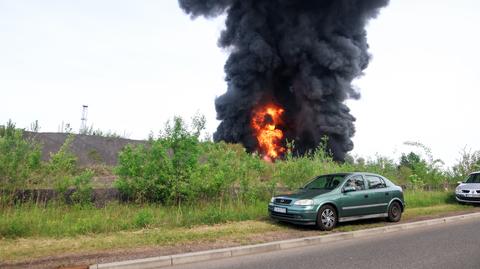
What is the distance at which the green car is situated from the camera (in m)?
9.48

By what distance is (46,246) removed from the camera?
23.6 ft

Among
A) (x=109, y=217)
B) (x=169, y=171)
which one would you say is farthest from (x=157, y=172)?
(x=109, y=217)

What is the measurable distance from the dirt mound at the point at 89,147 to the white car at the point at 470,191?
49.5ft

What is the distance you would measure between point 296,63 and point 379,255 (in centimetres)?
3476

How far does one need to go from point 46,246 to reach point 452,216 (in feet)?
39.7

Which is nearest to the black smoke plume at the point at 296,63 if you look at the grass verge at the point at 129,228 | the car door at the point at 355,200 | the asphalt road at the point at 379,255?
the car door at the point at 355,200

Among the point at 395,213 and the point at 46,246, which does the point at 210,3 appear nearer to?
the point at 395,213

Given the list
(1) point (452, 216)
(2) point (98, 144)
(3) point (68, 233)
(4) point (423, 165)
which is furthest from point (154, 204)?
(4) point (423, 165)

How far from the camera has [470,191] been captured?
16.1 meters

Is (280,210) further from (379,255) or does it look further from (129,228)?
(129,228)

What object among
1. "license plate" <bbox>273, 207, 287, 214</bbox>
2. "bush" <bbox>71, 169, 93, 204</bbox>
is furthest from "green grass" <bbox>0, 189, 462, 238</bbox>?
"license plate" <bbox>273, 207, 287, 214</bbox>

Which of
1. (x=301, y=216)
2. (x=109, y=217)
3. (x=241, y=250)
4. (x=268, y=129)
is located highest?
(x=268, y=129)

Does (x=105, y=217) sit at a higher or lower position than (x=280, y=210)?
lower

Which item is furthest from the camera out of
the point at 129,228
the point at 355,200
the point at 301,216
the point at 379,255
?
the point at 355,200
